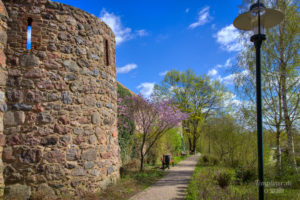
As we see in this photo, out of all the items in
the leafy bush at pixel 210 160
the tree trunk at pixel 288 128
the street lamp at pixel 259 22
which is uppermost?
the street lamp at pixel 259 22

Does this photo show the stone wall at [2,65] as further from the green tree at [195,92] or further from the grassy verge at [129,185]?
the green tree at [195,92]

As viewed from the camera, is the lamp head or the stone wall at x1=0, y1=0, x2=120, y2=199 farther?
the stone wall at x1=0, y1=0, x2=120, y2=199

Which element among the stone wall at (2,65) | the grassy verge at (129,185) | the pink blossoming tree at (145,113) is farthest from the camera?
the pink blossoming tree at (145,113)

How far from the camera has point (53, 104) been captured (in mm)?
5398

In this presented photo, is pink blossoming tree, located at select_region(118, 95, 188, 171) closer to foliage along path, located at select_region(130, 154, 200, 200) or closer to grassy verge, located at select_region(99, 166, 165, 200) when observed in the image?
grassy verge, located at select_region(99, 166, 165, 200)

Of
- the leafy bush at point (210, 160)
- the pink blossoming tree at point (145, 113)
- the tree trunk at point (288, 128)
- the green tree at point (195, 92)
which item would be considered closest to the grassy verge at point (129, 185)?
the pink blossoming tree at point (145, 113)

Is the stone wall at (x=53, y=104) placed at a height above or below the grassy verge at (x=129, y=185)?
above

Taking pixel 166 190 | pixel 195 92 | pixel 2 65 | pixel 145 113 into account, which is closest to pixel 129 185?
pixel 166 190

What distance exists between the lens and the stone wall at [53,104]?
198 inches

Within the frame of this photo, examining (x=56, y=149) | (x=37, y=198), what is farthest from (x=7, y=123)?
(x=37, y=198)

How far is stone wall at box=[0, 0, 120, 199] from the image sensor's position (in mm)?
5035

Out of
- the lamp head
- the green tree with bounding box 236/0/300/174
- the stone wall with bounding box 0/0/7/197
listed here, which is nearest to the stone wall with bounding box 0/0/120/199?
the stone wall with bounding box 0/0/7/197

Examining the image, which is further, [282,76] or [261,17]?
[282,76]

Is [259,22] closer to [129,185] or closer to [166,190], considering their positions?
[166,190]
